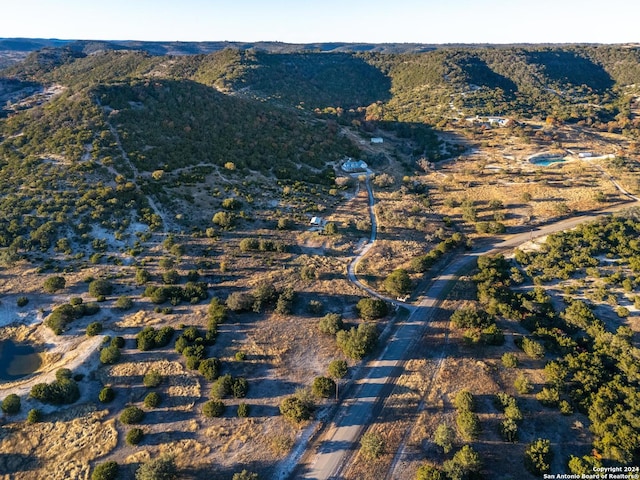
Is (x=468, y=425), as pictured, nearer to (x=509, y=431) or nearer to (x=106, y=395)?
(x=509, y=431)

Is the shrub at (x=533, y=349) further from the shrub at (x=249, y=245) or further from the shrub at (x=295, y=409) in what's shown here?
the shrub at (x=249, y=245)

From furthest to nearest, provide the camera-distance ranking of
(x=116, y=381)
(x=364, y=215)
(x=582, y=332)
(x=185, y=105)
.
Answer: (x=185, y=105)
(x=364, y=215)
(x=582, y=332)
(x=116, y=381)

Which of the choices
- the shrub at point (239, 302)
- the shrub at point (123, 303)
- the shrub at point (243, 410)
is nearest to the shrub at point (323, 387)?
the shrub at point (243, 410)

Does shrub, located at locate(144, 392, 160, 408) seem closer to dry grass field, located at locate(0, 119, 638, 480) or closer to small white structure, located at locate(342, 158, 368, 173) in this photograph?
dry grass field, located at locate(0, 119, 638, 480)

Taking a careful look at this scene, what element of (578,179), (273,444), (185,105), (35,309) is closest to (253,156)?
(185,105)

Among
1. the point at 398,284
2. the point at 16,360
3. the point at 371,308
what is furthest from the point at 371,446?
the point at 16,360

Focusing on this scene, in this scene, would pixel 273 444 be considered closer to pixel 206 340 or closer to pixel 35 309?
pixel 206 340
